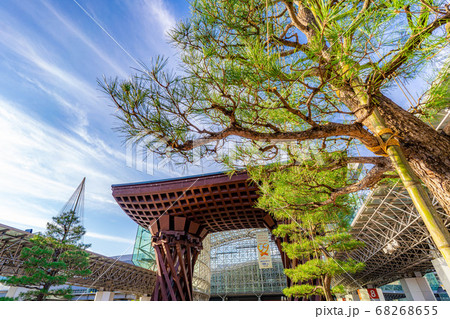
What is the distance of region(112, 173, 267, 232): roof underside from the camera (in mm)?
10000

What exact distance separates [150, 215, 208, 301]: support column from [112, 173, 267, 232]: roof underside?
48cm

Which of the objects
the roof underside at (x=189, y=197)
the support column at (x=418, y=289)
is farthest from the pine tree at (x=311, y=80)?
the support column at (x=418, y=289)

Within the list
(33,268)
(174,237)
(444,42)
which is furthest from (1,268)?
(444,42)

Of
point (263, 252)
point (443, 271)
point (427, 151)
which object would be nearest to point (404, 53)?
point (427, 151)

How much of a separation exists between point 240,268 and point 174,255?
65.0ft

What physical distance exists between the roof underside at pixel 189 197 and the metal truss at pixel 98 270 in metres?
3.94

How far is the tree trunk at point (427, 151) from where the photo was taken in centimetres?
143

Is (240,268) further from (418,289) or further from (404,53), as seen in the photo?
(404,53)

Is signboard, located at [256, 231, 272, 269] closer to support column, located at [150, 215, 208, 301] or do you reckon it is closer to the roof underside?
Answer: the roof underside

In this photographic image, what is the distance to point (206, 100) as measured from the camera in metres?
1.88

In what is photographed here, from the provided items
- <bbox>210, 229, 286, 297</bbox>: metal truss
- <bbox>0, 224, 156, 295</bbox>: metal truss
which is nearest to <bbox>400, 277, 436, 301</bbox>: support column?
<bbox>210, 229, 286, 297</bbox>: metal truss

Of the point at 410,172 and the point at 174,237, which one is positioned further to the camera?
the point at 174,237
